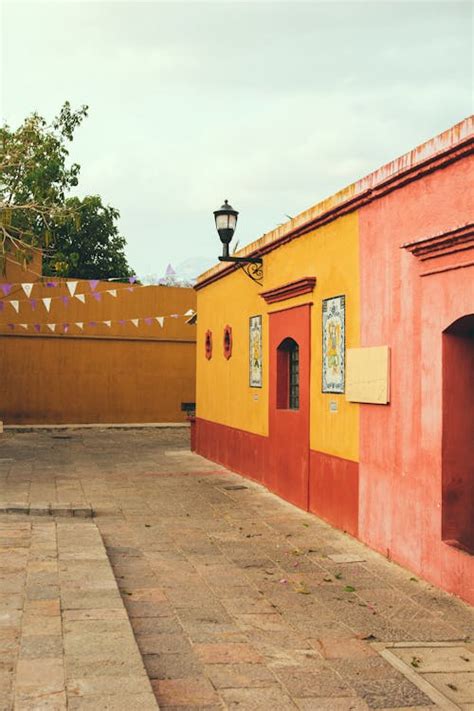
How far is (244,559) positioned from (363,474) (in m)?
1.58

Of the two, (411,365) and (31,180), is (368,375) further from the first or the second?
(31,180)

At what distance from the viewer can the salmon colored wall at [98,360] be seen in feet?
69.5

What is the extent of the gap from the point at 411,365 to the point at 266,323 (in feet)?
15.1

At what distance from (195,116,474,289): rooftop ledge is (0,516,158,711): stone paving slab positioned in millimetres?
4176

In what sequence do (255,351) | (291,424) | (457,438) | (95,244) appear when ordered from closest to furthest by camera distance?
1. (457,438)
2. (291,424)
3. (255,351)
4. (95,244)

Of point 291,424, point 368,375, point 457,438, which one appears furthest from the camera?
point 291,424

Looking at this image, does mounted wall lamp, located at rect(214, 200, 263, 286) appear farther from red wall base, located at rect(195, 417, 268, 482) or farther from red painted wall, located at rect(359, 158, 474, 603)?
red painted wall, located at rect(359, 158, 474, 603)

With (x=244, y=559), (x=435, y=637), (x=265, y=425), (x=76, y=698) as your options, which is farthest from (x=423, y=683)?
(x=265, y=425)

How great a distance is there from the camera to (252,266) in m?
11.6

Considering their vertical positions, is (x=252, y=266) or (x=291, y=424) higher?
(x=252, y=266)

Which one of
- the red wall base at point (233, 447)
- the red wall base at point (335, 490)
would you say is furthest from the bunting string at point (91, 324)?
the red wall base at point (335, 490)

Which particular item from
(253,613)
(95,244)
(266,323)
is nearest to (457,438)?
(253,613)

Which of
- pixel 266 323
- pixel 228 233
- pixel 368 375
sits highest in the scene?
pixel 228 233

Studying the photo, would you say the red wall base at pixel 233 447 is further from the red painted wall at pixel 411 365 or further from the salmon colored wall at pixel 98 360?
the salmon colored wall at pixel 98 360
